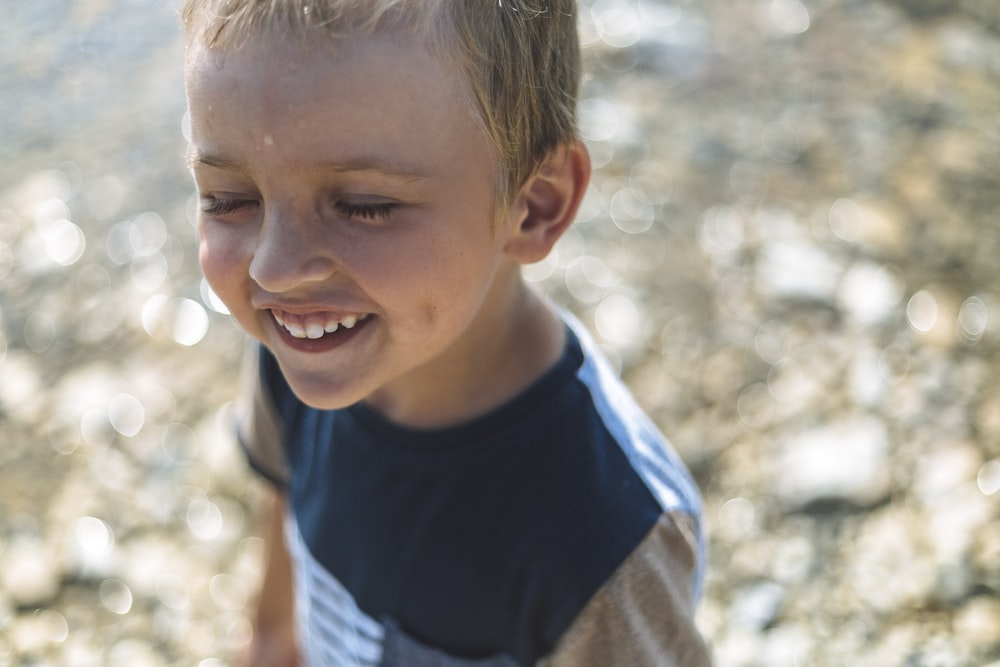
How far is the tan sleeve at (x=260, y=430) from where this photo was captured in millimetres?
1464

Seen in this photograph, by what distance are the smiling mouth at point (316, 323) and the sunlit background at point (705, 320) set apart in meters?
1.06

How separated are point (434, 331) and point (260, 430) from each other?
0.55 metres

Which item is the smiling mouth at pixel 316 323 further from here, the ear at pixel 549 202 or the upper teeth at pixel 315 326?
the ear at pixel 549 202

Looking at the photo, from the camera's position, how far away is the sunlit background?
6.38 feet

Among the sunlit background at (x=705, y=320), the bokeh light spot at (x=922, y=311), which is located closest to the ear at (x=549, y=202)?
the sunlit background at (x=705, y=320)

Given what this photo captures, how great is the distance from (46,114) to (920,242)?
7.58 ft

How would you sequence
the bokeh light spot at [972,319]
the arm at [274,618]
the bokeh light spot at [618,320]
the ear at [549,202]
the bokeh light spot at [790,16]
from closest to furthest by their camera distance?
the ear at [549,202] → the arm at [274,618] → the bokeh light spot at [972,319] → the bokeh light spot at [618,320] → the bokeh light spot at [790,16]

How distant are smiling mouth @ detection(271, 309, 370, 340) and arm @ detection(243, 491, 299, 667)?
0.76m

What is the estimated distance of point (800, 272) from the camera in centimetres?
244

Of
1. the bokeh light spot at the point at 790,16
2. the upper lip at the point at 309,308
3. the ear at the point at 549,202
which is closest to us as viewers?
the upper lip at the point at 309,308

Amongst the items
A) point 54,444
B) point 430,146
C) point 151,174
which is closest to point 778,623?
point 430,146

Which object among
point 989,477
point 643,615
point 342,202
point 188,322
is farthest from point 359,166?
point 188,322

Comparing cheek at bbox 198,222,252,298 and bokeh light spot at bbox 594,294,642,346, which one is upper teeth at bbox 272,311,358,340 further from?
bokeh light spot at bbox 594,294,642,346

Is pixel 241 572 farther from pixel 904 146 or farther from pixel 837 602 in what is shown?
pixel 904 146
